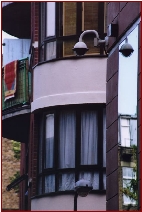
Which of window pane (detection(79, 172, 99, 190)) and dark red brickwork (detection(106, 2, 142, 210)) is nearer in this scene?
dark red brickwork (detection(106, 2, 142, 210))

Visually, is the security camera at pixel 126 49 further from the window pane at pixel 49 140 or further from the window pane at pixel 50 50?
the window pane at pixel 50 50

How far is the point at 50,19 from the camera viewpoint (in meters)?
28.1

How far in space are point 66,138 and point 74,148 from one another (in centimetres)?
35

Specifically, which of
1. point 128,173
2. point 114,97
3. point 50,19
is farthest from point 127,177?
point 50,19

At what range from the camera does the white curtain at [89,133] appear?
86.8ft

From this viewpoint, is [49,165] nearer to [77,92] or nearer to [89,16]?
[77,92]

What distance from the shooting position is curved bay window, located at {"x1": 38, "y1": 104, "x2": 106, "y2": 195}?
2612cm

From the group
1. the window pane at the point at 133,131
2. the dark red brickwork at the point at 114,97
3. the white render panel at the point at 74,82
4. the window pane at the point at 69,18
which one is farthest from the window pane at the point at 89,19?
the window pane at the point at 133,131

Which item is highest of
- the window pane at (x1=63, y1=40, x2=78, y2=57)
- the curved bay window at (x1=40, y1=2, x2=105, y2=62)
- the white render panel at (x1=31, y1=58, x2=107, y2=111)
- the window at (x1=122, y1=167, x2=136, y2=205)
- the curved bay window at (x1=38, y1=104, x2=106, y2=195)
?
the curved bay window at (x1=40, y1=2, x2=105, y2=62)

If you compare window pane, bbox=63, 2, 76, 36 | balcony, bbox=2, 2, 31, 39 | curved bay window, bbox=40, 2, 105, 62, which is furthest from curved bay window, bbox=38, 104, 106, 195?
balcony, bbox=2, 2, 31, 39

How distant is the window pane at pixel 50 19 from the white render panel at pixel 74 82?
104cm

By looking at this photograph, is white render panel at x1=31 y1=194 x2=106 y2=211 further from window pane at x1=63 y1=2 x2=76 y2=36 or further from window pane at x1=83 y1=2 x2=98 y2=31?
window pane at x1=83 y1=2 x2=98 y2=31

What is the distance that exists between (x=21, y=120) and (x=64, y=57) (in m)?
4.54

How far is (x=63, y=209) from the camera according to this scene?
83.7ft
